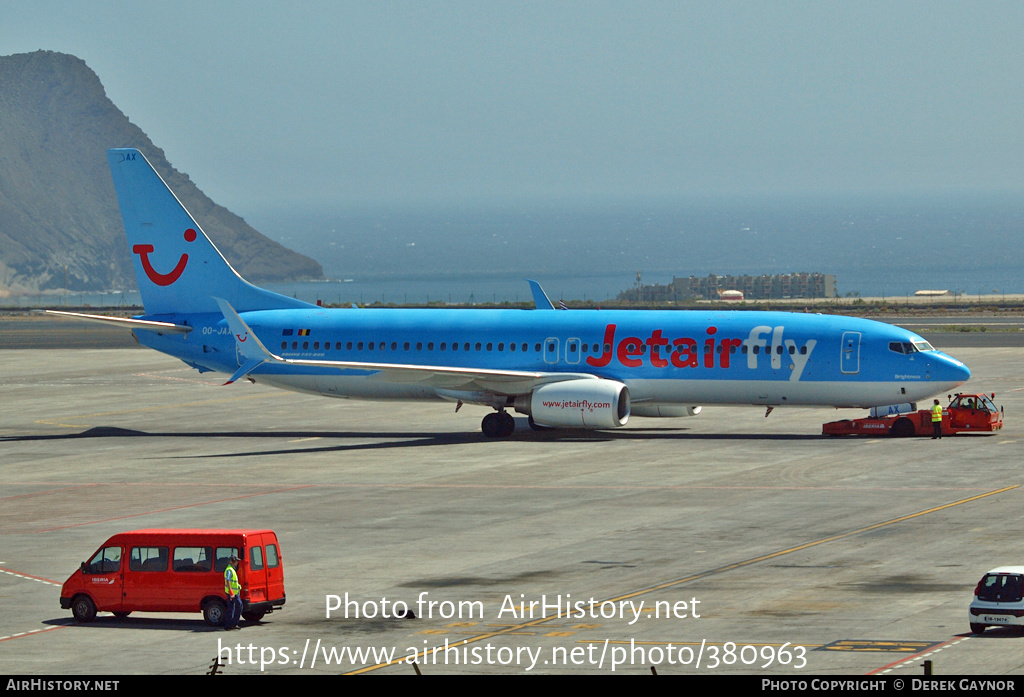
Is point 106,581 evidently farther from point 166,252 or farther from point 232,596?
point 166,252

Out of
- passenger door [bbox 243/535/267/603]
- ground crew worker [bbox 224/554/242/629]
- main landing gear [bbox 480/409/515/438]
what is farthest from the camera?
main landing gear [bbox 480/409/515/438]

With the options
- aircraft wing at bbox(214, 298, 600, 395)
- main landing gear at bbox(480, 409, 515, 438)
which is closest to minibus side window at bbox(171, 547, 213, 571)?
aircraft wing at bbox(214, 298, 600, 395)

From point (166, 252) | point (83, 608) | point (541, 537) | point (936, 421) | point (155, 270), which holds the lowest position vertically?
point (83, 608)

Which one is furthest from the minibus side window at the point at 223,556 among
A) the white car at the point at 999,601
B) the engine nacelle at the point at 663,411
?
the engine nacelle at the point at 663,411

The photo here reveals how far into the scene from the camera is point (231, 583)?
2652 centimetres

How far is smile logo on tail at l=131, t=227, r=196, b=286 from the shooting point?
6438 centimetres

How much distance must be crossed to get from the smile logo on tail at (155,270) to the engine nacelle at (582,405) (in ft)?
60.7

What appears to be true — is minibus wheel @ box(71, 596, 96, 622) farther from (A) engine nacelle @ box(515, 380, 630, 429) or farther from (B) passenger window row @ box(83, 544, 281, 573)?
(A) engine nacelle @ box(515, 380, 630, 429)

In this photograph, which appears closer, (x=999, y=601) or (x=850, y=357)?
(x=999, y=601)

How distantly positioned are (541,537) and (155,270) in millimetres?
34903

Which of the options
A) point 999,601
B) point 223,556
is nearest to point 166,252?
point 223,556

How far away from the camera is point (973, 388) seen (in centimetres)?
7425

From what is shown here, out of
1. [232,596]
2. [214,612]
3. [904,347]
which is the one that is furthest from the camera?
[904,347]

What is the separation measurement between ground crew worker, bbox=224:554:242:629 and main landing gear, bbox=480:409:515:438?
31.1 m
